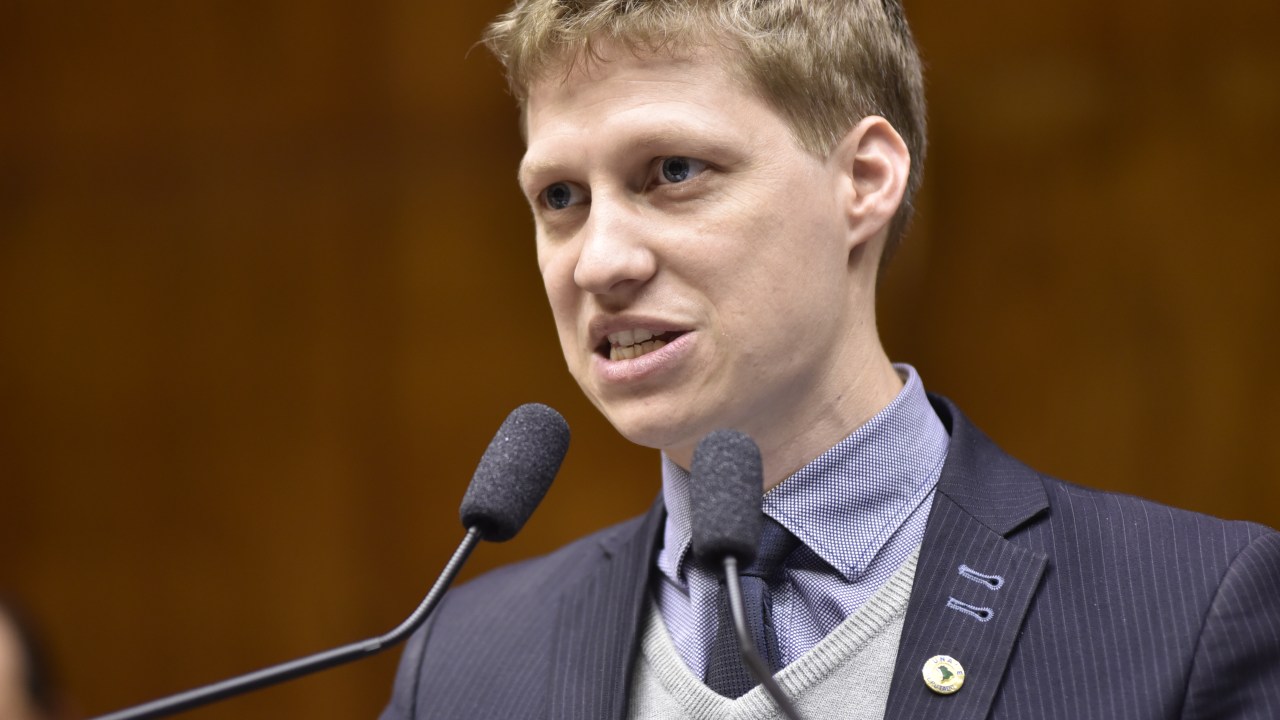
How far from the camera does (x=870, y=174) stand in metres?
Answer: 1.69

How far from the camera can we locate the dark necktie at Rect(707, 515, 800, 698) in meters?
1.57

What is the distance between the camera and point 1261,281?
2652 mm

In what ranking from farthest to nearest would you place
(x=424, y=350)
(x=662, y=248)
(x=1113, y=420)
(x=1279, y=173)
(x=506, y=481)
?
(x=424, y=350), (x=1113, y=420), (x=1279, y=173), (x=662, y=248), (x=506, y=481)

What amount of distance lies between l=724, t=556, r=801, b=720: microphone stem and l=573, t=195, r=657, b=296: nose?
42 centimetres

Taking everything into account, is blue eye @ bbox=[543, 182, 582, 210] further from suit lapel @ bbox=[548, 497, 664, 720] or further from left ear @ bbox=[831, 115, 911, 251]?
suit lapel @ bbox=[548, 497, 664, 720]

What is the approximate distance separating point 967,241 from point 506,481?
1.78 meters

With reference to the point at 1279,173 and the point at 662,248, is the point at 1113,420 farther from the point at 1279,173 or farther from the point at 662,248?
the point at 662,248

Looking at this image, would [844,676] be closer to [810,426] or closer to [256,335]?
[810,426]

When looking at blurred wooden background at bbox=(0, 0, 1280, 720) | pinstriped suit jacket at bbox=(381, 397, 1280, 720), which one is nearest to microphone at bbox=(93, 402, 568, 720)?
pinstriped suit jacket at bbox=(381, 397, 1280, 720)

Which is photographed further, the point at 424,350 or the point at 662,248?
the point at 424,350

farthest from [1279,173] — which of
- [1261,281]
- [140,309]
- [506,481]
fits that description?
[140,309]

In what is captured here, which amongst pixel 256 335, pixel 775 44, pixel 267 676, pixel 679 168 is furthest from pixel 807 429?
pixel 256 335

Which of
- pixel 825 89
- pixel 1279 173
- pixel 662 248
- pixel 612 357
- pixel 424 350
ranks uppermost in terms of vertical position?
pixel 825 89

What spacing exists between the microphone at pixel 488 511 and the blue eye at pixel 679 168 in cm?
31
